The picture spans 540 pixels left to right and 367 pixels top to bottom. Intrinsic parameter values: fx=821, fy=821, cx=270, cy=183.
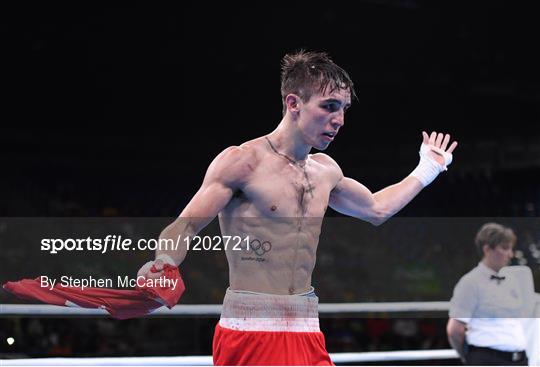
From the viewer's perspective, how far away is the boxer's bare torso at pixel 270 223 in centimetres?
218

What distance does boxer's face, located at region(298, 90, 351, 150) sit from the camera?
2.27 metres

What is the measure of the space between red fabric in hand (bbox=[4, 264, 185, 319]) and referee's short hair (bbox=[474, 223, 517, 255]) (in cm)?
187

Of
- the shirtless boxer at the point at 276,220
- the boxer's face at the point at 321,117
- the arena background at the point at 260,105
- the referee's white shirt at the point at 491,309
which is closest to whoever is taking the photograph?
the shirtless boxer at the point at 276,220

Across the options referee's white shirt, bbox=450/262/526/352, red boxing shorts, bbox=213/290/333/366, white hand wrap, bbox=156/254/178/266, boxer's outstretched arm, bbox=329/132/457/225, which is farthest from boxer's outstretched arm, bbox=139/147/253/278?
referee's white shirt, bbox=450/262/526/352

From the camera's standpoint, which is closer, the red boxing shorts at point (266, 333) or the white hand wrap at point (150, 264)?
the white hand wrap at point (150, 264)

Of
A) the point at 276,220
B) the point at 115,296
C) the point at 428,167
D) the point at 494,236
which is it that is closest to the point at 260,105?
the point at 494,236

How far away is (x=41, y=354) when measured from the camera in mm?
5742

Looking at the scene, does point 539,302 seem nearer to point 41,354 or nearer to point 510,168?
point 41,354

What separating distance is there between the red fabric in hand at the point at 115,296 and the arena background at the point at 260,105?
4.88 meters

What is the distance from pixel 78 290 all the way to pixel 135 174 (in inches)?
245

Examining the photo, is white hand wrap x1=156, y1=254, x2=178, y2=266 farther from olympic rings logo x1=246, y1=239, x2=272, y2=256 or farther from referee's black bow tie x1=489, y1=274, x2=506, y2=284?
referee's black bow tie x1=489, y1=274, x2=506, y2=284

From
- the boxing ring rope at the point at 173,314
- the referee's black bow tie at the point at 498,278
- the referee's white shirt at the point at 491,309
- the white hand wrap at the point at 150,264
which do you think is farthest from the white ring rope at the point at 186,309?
the white hand wrap at the point at 150,264

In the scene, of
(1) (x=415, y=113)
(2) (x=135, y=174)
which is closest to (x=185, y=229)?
(2) (x=135, y=174)

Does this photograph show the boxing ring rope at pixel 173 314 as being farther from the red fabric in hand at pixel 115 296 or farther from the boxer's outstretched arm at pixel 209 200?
the boxer's outstretched arm at pixel 209 200
